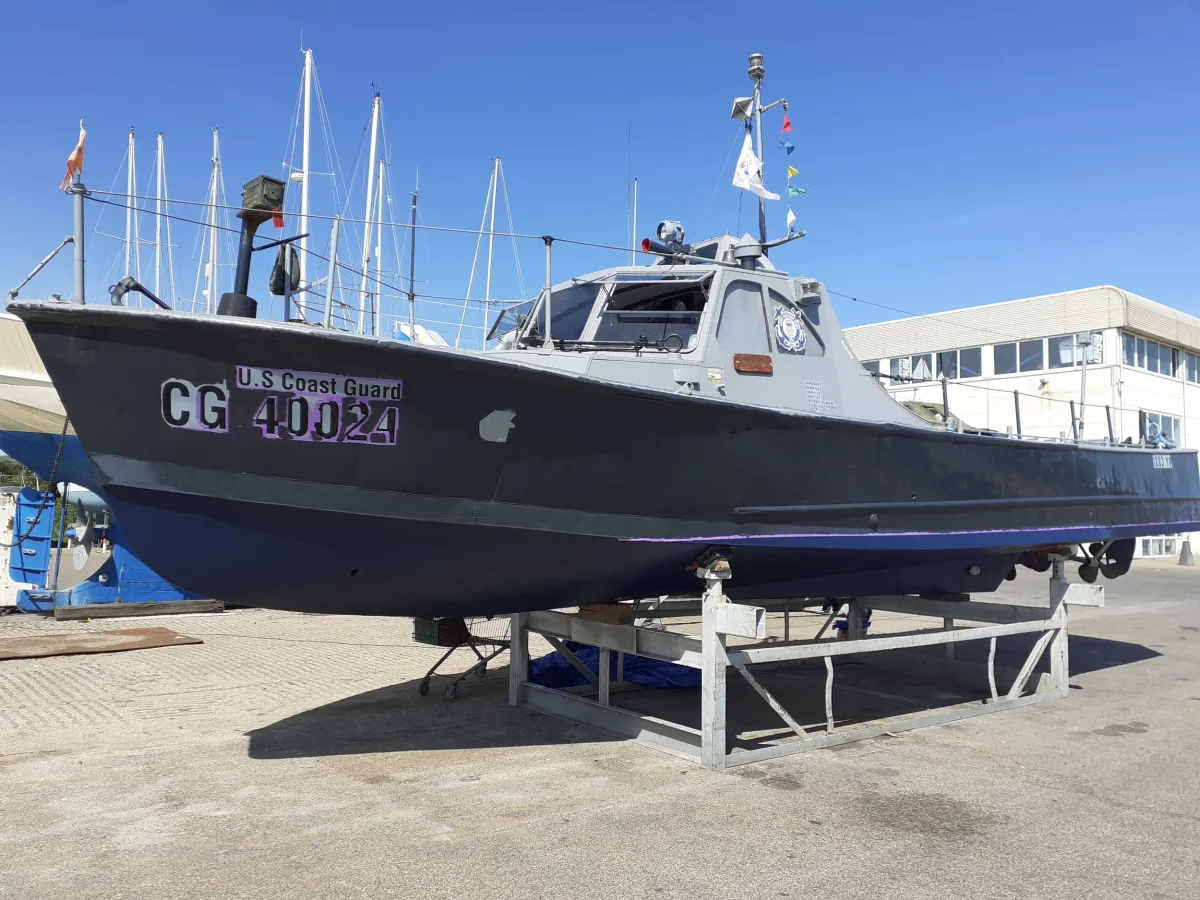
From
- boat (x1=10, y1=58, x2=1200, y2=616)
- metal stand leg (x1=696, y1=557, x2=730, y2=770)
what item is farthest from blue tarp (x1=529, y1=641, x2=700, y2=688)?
metal stand leg (x1=696, y1=557, x2=730, y2=770)

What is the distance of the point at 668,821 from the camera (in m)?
4.15

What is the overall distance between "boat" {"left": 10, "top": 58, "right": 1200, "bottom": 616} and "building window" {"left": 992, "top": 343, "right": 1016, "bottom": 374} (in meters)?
16.8

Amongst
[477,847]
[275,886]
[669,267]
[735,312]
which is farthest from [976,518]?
[275,886]

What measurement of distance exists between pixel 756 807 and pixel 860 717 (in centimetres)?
236

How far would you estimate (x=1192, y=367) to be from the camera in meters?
24.1

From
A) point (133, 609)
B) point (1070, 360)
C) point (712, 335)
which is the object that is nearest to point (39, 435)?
point (133, 609)

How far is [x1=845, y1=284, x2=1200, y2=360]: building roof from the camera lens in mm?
20594

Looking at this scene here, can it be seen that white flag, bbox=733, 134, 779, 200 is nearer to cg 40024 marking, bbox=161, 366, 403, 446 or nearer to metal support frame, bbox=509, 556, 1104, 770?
metal support frame, bbox=509, 556, 1104, 770

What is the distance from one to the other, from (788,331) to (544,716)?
310cm

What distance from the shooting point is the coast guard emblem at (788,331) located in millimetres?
5914

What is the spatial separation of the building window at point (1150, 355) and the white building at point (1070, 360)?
0.02 meters

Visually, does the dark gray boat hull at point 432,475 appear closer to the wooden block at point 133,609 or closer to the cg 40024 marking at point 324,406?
the cg 40024 marking at point 324,406

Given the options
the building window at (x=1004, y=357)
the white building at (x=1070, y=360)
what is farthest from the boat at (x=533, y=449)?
the building window at (x=1004, y=357)

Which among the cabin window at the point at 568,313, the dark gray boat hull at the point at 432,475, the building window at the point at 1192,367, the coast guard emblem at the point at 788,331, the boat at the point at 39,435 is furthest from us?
the building window at the point at 1192,367
